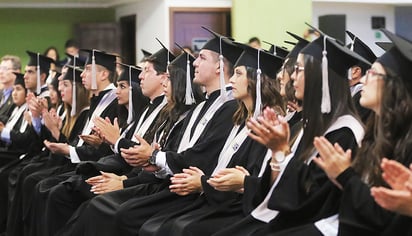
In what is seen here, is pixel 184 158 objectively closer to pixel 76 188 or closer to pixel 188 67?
pixel 188 67

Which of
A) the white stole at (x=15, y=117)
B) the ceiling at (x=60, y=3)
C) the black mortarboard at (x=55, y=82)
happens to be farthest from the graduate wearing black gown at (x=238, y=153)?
the ceiling at (x=60, y=3)

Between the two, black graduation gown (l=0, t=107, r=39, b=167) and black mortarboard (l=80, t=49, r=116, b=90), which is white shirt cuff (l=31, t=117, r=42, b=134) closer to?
black graduation gown (l=0, t=107, r=39, b=167)

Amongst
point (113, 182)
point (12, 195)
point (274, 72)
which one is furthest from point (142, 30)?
point (274, 72)

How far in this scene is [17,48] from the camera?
15.0m

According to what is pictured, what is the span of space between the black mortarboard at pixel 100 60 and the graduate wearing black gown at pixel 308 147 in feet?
9.84

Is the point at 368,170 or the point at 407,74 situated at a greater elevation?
the point at 407,74

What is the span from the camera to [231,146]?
500 cm

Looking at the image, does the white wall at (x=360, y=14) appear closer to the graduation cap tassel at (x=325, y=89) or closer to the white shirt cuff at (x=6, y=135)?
the white shirt cuff at (x=6, y=135)

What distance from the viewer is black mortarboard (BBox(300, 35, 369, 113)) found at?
400cm

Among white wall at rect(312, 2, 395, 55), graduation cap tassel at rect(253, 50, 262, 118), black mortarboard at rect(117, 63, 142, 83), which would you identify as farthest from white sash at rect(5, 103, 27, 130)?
white wall at rect(312, 2, 395, 55)

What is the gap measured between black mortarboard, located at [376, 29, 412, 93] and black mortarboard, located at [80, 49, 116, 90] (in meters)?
3.77

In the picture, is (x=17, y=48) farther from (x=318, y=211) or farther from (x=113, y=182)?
(x=318, y=211)

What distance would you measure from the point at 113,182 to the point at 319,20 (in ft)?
30.7

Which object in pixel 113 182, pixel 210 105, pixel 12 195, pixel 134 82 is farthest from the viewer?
pixel 12 195
